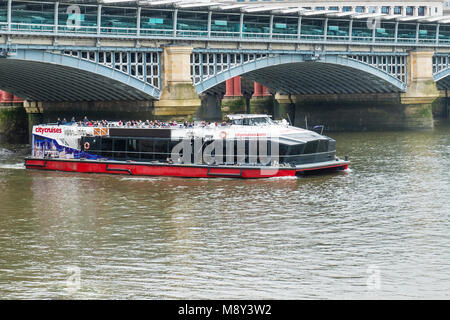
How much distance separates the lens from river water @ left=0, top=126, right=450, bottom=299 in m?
23.4

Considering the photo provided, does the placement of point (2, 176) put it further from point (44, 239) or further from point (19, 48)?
point (44, 239)

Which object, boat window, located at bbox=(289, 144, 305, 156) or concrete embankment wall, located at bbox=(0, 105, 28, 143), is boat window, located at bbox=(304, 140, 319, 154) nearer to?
boat window, located at bbox=(289, 144, 305, 156)

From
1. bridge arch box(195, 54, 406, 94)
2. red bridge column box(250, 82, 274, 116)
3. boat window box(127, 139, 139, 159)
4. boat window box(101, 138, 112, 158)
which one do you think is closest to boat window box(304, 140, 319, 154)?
boat window box(127, 139, 139, 159)

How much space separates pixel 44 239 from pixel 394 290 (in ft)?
40.4

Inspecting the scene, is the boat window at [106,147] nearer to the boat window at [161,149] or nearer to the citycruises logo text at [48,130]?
the boat window at [161,149]

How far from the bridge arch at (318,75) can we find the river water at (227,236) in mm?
21197

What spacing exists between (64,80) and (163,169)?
15.3 m

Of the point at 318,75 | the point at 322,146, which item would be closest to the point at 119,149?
the point at 322,146

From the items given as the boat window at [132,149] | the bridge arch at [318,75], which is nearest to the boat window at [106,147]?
the boat window at [132,149]

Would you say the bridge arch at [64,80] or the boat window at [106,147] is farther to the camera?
the bridge arch at [64,80]

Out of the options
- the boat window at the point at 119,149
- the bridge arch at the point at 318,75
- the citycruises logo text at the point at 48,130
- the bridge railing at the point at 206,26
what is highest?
the bridge railing at the point at 206,26

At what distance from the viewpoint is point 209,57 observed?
6128 centimetres

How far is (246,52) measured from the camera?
6209cm

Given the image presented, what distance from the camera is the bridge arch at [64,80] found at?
167ft
